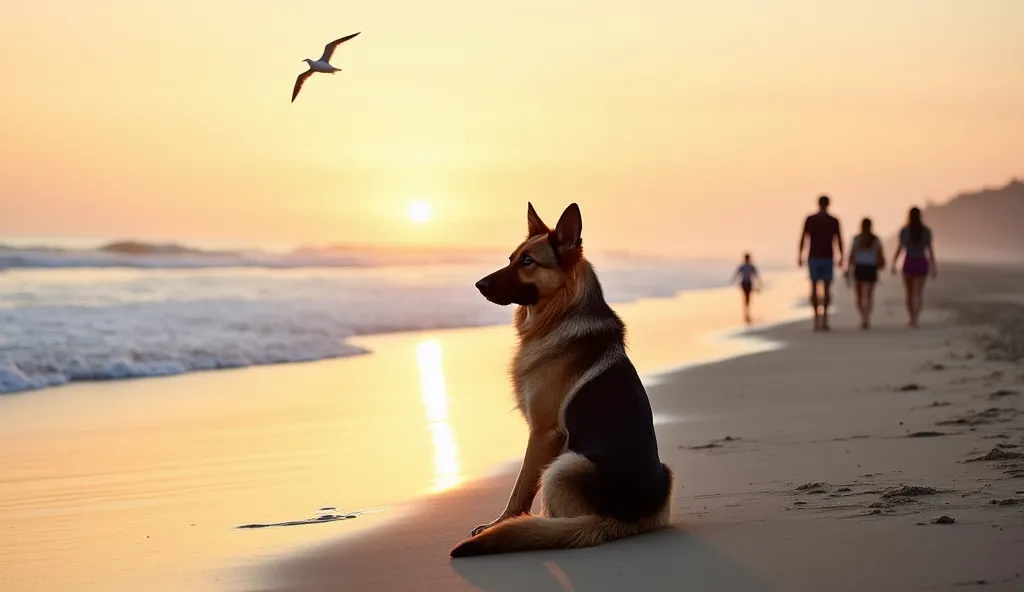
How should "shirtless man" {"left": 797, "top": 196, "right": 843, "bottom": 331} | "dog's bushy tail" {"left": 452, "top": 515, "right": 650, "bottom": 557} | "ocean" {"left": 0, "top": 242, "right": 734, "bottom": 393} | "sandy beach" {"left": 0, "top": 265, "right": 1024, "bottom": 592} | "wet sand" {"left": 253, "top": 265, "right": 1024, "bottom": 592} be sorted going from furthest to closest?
1. "shirtless man" {"left": 797, "top": 196, "right": 843, "bottom": 331}
2. "ocean" {"left": 0, "top": 242, "right": 734, "bottom": 393}
3. "dog's bushy tail" {"left": 452, "top": 515, "right": 650, "bottom": 557}
4. "sandy beach" {"left": 0, "top": 265, "right": 1024, "bottom": 592}
5. "wet sand" {"left": 253, "top": 265, "right": 1024, "bottom": 592}

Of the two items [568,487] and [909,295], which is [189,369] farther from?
[909,295]

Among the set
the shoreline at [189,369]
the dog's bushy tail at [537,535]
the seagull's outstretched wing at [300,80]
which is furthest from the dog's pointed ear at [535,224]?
the shoreline at [189,369]

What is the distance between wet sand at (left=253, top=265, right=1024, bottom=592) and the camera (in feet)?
13.6

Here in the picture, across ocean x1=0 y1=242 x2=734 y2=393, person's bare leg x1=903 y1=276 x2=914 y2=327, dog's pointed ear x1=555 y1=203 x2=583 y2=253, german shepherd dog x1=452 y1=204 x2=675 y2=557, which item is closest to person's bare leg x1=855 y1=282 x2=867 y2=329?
person's bare leg x1=903 y1=276 x2=914 y2=327

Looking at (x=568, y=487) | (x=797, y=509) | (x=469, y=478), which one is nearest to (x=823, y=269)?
(x=469, y=478)

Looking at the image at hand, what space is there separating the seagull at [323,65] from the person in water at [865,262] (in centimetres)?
1090

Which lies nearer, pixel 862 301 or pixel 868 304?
pixel 868 304

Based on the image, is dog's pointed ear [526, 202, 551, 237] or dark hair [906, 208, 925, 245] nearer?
dog's pointed ear [526, 202, 551, 237]

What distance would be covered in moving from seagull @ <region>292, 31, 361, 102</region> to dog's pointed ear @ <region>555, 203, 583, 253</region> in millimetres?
5064

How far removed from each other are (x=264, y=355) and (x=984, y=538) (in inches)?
472

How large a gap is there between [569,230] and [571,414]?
0.88 meters

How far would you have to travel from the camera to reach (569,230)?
5117mm

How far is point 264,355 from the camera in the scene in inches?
591

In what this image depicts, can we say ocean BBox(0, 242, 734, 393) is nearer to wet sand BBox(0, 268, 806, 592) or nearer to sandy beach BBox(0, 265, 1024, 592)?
wet sand BBox(0, 268, 806, 592)
